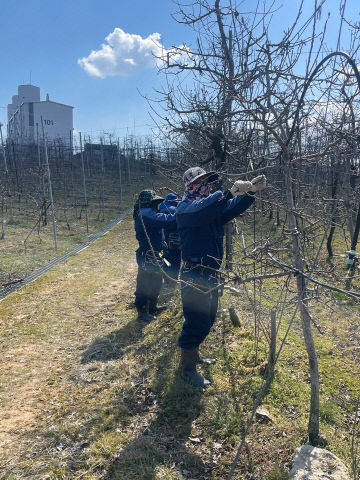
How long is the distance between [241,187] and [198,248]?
81 centimetres

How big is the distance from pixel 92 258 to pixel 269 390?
713cm

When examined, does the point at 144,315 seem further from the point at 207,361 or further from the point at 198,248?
the point at 198,248

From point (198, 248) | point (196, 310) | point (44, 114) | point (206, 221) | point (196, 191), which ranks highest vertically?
point (44, 114)

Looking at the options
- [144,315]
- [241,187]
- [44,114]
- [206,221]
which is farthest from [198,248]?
[44,114]

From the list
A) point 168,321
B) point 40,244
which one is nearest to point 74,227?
point 40,244

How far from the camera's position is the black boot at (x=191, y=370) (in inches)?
135

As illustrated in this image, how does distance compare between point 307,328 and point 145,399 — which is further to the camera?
point 145,399

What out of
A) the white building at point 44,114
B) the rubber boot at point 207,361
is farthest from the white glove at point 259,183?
the white building at point 44,114

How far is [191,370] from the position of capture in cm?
350

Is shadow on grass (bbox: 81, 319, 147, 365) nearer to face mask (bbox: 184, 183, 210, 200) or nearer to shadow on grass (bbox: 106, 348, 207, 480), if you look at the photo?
shadow on grass (bbox: 106, 348, 207, 480)

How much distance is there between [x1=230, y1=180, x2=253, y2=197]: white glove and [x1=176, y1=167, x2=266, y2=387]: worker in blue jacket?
0.58 ft

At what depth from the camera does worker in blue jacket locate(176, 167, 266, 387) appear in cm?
301

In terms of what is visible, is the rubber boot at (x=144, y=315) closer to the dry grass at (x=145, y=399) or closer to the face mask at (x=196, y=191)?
the dry grass at (x=145, y=399)

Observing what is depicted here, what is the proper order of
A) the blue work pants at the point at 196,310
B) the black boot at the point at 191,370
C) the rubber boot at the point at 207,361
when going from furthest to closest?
the rubber boot at the point at 207,361, the black boot at the point at 191,370, the blue work pants at the point at 196,310
